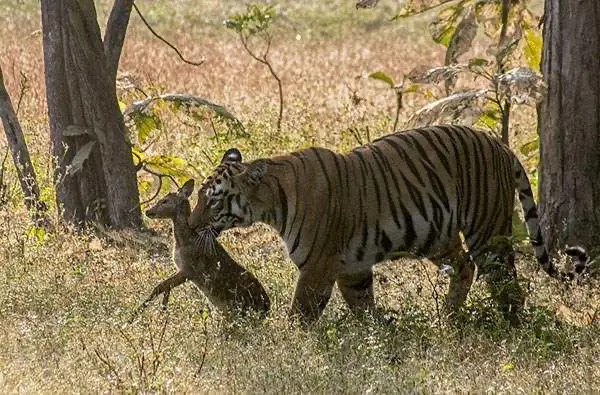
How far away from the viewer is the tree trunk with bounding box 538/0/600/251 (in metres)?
9.98

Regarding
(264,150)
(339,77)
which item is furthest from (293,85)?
(264,150)

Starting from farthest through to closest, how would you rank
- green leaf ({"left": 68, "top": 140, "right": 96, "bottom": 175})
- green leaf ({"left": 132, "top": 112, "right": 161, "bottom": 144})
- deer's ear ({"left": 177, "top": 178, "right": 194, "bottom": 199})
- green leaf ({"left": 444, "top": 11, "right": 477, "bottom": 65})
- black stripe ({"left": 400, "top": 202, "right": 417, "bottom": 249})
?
green leaf ({"left": 444, "top": 11, "right": 477, "bottom": 65}) → green leaf ({"left": 132, "top": 112, "right": 161, "bottom": 144}) → green leaf ({"left": 68, "top": 140, "right": 96, "bottom": 175}) → black stripe ({"left": 400, "top": 202, "right": 417, "bottom": 249}) → deer's ear ({"left": 177, "top": 178, "right": 194, "bottom": 199})

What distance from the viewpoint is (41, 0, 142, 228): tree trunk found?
11297 millimetres

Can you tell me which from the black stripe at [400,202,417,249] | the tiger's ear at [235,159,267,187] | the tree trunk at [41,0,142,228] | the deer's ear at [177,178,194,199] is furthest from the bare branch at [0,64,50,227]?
the black stripe at [400,202,417,249]

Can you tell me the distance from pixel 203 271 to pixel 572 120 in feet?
9.53

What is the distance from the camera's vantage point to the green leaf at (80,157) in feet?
36.5

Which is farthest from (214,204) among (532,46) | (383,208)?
(532,46)

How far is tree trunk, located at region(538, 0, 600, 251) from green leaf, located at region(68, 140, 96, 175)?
3.35 meters

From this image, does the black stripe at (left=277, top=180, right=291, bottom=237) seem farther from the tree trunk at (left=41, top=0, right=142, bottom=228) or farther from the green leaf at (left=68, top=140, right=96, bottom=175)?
the tree trunk at (left=41, top=0, right=142, bottom=228)

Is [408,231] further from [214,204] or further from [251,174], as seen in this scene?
[214,204]

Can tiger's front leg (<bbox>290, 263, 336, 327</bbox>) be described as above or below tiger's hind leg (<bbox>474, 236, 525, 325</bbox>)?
above

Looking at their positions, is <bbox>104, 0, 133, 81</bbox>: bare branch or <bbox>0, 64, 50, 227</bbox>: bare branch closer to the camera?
<bbox>0, 64, 50, 227</bbox>: bare branch

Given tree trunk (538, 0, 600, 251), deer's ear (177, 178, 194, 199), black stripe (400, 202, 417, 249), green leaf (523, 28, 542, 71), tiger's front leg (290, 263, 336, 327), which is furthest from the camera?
green leaf (523, 28, 542, 71)

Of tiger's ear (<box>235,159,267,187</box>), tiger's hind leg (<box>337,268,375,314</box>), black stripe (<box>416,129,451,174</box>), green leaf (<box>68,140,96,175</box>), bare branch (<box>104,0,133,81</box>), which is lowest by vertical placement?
tiger's hind leg (<box>337,268,375,314</box>)
